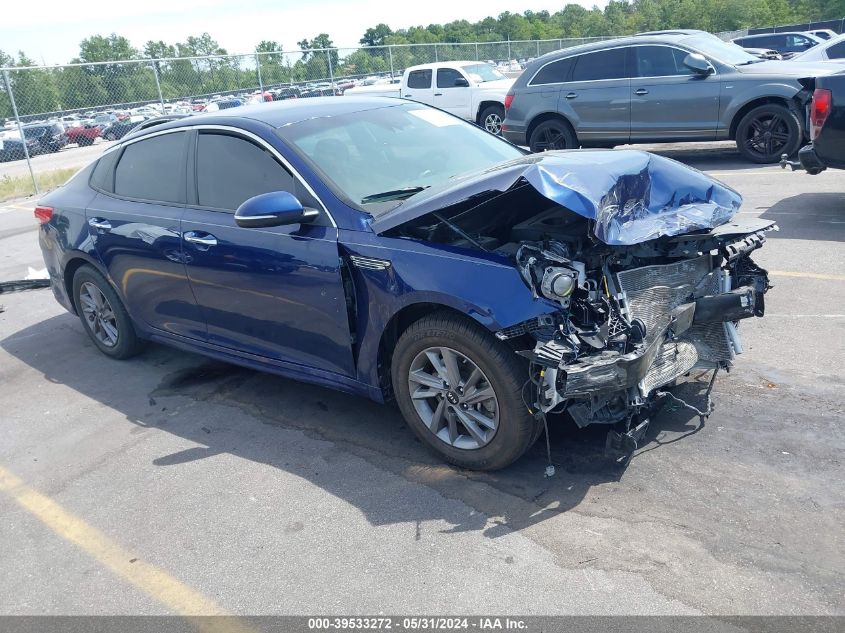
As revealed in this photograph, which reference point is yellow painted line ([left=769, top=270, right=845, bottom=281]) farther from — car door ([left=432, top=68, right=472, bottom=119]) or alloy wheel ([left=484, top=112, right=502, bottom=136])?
car door ([left=432, top=68, right=472, bottom=119])

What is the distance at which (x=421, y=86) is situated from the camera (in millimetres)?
19672

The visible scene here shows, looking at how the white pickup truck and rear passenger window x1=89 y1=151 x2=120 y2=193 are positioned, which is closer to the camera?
rear passenger window x1=89 y1=151 x2=120 y2=193

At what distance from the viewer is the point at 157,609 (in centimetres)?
322

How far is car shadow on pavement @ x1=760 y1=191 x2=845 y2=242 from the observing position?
24.5 feet

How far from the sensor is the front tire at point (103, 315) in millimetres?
5848

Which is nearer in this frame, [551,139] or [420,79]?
[551,139]

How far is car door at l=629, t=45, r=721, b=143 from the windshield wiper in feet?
27.8

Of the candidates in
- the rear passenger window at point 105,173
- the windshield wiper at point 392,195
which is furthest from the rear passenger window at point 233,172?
the rear passenger window at point 105,173

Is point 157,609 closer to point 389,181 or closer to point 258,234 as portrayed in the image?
point 258,234

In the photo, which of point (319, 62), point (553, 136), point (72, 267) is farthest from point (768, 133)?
point (319, 62)

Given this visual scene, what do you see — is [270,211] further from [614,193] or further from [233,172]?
[614,193]

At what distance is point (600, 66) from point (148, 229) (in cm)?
936

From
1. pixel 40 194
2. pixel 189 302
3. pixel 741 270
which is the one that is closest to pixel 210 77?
pixel 40 194

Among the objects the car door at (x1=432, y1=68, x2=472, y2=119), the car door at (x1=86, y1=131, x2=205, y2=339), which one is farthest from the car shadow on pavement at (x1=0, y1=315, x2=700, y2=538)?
the car door at (x1=432, y1=68, x2=472, y2=119)
